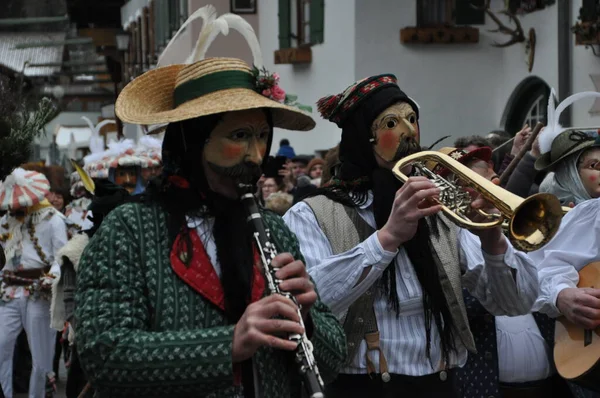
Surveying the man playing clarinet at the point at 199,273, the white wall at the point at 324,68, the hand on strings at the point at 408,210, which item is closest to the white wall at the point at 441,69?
the white wall at the point at 324,68

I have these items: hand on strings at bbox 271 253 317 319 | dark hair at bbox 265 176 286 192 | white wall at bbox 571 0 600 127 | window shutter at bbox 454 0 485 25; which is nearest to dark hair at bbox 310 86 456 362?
hand on strings at bbox 271 253 317 319

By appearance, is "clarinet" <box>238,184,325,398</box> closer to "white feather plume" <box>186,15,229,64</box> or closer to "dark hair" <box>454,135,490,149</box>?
"white feather plume" <box>186,15,229,64</box>

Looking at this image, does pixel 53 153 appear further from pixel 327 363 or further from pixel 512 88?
pixel 327 363

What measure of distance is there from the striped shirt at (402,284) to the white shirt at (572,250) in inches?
40.4

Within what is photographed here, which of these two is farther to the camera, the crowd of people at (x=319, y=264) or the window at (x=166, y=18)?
the window at (x=166, y=18)

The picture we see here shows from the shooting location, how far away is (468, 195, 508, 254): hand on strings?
3859 mm

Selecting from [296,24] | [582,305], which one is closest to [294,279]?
[582,305]

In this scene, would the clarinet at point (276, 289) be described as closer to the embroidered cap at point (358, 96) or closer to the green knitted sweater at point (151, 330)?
the green knitted sweater at point (151, 330)

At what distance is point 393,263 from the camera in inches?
157

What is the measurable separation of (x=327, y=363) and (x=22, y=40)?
37.0 metres

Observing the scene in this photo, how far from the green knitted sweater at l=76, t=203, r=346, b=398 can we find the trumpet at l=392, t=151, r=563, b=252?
829 mm

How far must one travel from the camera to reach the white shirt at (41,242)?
397 inches

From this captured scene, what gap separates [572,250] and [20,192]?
5984 mm

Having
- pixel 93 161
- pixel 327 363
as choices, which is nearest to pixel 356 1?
pixel 93 161
